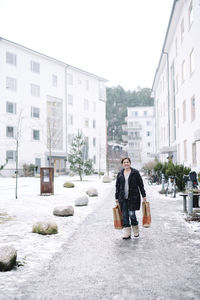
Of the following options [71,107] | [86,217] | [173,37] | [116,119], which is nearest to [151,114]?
[116,119]

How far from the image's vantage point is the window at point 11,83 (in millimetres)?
40875

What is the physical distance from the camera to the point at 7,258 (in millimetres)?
4535

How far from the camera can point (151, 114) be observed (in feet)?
255

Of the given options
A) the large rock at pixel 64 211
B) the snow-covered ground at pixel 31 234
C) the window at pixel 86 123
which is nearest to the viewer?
the snow-covered ground at pixel 31 234

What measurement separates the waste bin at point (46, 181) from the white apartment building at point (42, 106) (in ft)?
59.7

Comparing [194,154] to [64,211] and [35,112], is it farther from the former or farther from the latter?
[35,112]

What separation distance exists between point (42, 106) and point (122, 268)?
43.0 meters

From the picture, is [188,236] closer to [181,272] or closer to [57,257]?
[181,272]

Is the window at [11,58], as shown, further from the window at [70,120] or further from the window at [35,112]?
the window at [70,120]

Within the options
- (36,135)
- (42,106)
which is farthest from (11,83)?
(36,135)

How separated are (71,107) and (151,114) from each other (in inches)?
1233

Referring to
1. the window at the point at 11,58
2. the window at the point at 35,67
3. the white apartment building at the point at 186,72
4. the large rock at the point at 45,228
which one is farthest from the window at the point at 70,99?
the large rock at the point at 45,228

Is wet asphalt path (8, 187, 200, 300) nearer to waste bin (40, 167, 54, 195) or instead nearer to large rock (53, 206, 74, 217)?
large rock (53, 206, 74, 217)

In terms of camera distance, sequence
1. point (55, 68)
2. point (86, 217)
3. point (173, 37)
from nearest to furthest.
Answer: point (86, 217), point (173, 37), point (55, 68)
